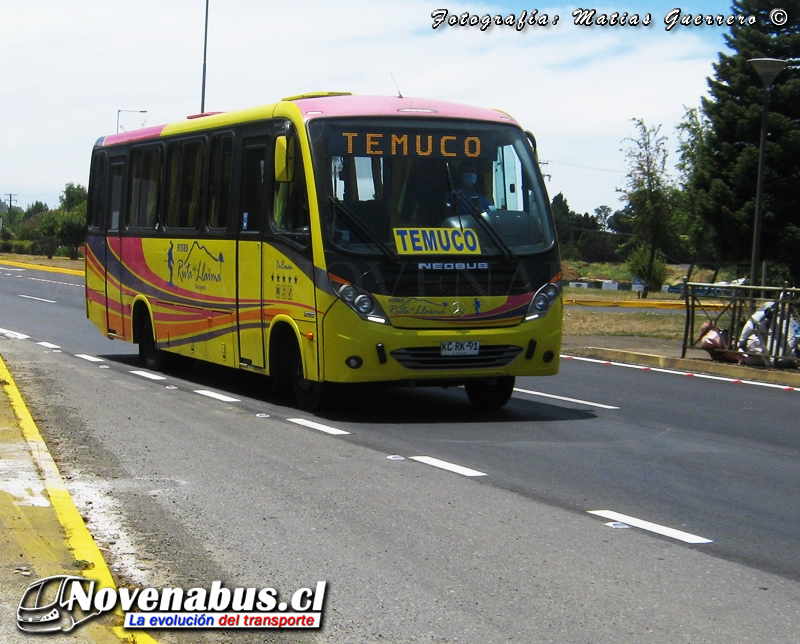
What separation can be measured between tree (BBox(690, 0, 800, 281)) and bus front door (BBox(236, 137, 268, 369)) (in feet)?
108

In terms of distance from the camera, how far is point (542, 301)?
12664 mm

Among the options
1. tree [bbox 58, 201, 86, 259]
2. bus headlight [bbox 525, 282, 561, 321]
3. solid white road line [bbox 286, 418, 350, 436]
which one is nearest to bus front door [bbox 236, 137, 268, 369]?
solid white road line [bbox 286, 418, 350, 436]

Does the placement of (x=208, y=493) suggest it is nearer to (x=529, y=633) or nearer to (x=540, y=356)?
(x=529, y=633)

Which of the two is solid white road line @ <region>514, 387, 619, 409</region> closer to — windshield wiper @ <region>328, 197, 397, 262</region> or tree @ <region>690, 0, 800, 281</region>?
windshield wiper @ <region>328, 197, 397, 262</region>

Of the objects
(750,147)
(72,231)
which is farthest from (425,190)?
(72,231)

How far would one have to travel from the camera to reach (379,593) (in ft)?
19.8

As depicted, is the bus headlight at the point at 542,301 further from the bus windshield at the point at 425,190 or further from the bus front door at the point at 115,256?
the bus front door at the point at 115,256

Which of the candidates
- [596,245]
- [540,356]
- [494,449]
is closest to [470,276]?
[540,356]

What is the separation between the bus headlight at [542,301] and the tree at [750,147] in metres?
32.9

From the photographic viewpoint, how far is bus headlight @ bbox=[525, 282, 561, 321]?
12.6 m

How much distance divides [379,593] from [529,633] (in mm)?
889

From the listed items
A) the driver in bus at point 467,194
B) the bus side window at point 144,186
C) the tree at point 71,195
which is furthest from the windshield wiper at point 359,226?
the tree at point 71,195

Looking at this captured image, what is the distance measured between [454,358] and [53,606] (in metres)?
7.36

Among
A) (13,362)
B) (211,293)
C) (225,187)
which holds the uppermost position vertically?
(225,187)
